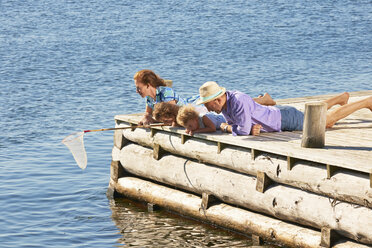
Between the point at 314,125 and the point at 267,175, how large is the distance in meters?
0.93

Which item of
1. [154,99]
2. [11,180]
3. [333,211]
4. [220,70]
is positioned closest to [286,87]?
[220,70]

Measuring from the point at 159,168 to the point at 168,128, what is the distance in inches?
31.7

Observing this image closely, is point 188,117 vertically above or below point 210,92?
below

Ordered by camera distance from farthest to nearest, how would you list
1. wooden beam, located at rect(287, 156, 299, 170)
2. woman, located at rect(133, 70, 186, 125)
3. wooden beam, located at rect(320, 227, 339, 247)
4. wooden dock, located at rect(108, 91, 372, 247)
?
woman, located at rect(133, 70, 186, 125) < wooden beam, located at rect(287, 156, 299, 170) < wooden beam, located at rect(320, 227, 339, 247) < wooden dock, located at rect(108, 91, 372, 247)

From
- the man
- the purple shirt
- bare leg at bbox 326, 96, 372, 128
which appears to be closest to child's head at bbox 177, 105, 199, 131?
the man

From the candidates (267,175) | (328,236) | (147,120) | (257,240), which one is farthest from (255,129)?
(328,236)

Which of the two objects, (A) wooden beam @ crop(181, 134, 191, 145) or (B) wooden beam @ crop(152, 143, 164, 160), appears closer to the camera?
(A) wooden beam @ crop(181, 134, 191, 145)

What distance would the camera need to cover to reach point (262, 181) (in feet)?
32.7

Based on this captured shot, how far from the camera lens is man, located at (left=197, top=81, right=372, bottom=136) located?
10072mm

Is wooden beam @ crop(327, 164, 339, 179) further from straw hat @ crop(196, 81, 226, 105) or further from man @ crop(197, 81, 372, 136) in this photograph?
straw hat @ crop(196, 81, 226, 105)

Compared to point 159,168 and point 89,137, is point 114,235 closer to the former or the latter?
point 159,168

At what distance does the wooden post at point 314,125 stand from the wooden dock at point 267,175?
0.15 meters

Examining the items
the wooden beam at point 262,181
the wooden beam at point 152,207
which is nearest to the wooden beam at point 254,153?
the wooden beam at point 262,181

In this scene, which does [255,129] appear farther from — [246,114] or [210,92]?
[210,92]
